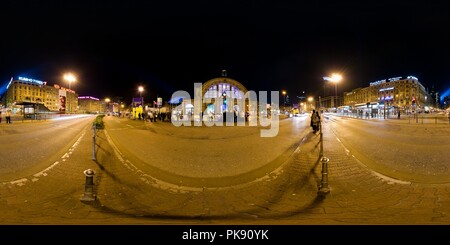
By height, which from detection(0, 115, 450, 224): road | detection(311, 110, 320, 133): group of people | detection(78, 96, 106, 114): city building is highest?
detection(78, 96, 106, 114): city building

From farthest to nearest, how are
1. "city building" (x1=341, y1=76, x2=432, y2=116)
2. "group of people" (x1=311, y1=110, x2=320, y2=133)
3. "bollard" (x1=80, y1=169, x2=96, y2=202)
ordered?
1. "city building" (x1=341, y1=76, x2=432, y2=116)
2. "group of people" (x1=311, y1=110, x2=320, y2=133)
3. "bollard" (x1=80, y1=169, x2=96, y2=202)

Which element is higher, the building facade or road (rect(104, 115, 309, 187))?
the building facade

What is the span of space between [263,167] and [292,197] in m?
2.52

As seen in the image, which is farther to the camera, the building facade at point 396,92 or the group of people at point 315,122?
the building facade at point 396,92

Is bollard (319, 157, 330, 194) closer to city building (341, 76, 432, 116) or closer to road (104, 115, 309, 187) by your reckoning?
road (104, 115, 309, 187)

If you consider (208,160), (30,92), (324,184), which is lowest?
(324,184)

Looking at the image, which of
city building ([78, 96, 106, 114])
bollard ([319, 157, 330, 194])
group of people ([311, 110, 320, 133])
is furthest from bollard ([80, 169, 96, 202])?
city building ([78, 96, 106, 114])

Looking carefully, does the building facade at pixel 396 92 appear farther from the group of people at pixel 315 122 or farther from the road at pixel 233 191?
the road at pixel 233 191

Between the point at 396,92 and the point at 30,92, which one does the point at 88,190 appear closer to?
the point at 30,92

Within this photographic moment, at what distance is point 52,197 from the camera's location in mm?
5891

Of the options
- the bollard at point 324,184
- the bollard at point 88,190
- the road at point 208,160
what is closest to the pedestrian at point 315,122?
the road at point 208,160

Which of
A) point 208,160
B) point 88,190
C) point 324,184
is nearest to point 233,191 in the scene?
point 324,184

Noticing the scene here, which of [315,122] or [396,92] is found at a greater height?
[396,92]

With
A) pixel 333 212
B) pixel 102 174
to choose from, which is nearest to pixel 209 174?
pixel 102 174
